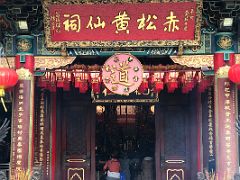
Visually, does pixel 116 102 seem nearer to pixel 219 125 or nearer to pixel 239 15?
pixel 219 125

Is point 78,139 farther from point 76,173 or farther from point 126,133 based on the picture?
point 126,133

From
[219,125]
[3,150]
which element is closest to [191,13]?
[219,125]

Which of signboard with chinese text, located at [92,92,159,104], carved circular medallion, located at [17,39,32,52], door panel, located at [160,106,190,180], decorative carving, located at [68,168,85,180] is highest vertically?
carved circular medallion, located at [17,39,32,52]

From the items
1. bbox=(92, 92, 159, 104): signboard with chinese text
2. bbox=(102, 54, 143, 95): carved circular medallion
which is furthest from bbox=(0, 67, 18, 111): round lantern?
bbox=(92, 92, 159, 104): signboard with chinese text

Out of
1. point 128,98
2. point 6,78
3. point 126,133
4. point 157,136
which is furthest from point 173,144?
point 6,78

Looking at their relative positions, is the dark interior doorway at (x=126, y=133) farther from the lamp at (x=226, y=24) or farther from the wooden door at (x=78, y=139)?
the lamp at (x=226, y=24)

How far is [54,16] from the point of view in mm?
8555

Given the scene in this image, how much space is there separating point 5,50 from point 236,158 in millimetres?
5079

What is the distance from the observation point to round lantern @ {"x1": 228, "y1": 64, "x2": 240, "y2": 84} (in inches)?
321

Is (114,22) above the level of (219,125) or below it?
above

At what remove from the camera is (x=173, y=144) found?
11.0 m

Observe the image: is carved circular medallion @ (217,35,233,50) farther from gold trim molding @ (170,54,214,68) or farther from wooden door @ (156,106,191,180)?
wooden door @ (156,106,191,180)

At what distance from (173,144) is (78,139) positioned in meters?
2.39

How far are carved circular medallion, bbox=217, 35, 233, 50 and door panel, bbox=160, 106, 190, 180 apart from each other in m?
2.72
